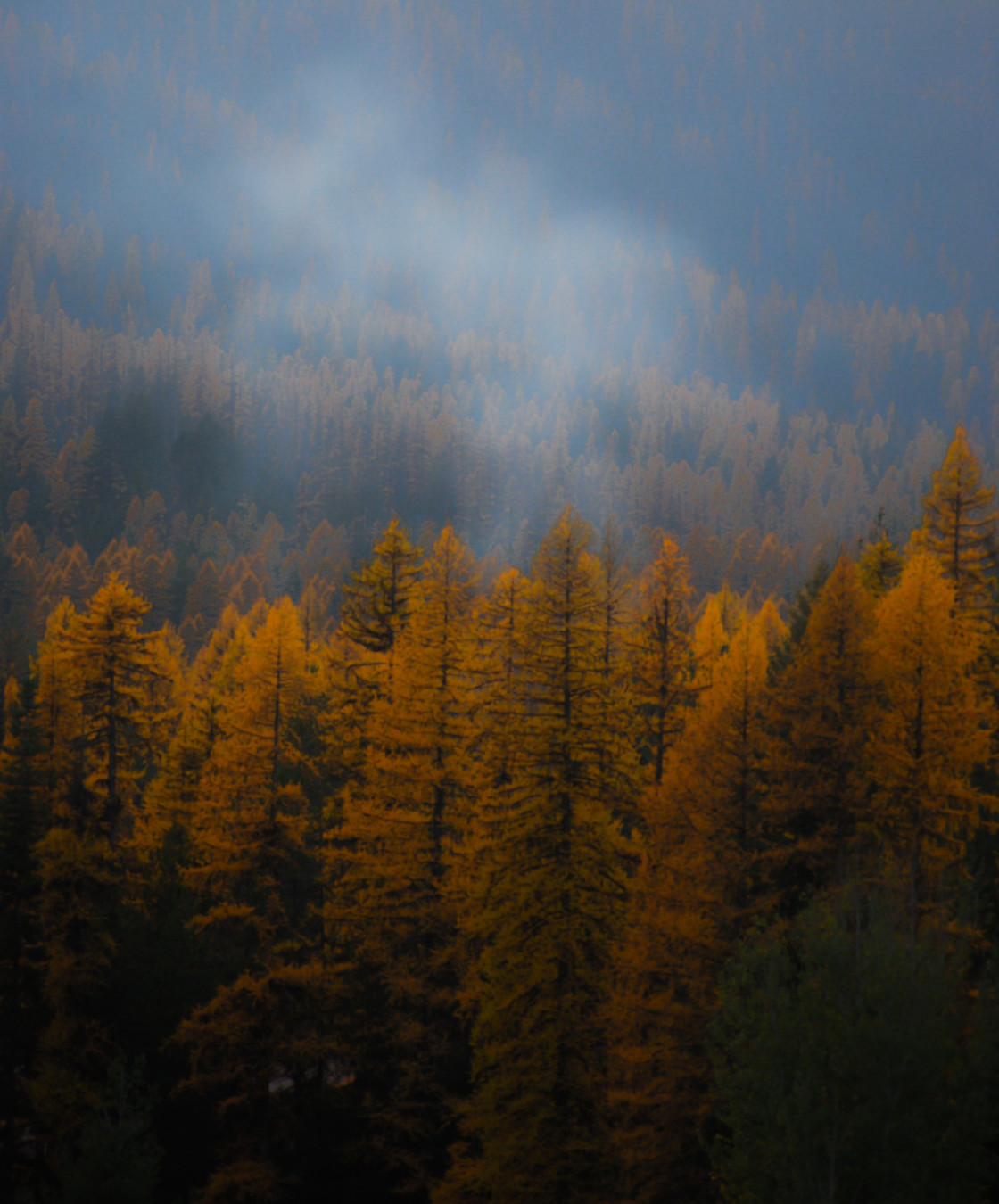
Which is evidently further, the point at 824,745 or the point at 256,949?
the point at 256,949

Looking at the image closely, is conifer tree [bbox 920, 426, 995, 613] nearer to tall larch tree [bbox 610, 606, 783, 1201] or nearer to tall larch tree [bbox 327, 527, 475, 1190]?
tall larch tree [bbox 610, 606, 783, 1201]

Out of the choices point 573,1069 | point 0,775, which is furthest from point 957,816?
point 0,775

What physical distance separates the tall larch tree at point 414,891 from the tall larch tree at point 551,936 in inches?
97.9

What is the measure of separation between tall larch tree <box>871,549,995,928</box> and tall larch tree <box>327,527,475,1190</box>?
1073cm

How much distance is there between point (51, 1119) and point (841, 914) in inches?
910

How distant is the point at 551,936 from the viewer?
63.6ft

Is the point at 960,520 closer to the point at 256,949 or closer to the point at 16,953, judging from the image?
the point at 256,949

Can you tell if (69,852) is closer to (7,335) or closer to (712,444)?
(712,444)

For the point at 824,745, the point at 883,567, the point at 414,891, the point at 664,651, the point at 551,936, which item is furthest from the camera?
the point at 883,567

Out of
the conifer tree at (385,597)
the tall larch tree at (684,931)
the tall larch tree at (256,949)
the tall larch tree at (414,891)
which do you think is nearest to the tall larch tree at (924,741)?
the tall larch tree at (684,931)

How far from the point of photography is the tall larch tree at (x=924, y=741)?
2056cm

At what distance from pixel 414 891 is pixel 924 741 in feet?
45.0

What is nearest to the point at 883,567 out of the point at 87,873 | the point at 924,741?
the point at 924,741

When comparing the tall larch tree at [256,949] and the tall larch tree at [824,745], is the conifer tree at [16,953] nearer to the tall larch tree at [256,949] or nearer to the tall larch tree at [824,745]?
the tall larch tree at [256,949]
